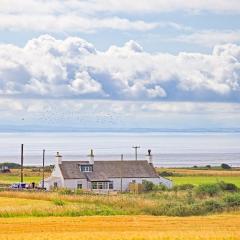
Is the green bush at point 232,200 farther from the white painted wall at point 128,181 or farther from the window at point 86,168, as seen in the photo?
the window at point 86,168

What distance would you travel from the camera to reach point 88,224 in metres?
46.5

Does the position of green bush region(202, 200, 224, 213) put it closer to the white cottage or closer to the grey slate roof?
the white cottage

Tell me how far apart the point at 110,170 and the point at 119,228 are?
48980 mm

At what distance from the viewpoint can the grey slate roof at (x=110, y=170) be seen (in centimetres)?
9112

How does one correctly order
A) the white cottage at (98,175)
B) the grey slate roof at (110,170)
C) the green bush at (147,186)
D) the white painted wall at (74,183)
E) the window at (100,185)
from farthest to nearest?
the grey slate roof at (110,170)
the window at (100,185)
the white cottage at (98,175)
the white painted wall at (74,183)
the green bush at (147,186)

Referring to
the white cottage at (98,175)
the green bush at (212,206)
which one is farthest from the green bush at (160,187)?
the green bush at (212,206)

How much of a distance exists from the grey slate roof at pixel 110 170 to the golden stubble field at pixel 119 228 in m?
38.3

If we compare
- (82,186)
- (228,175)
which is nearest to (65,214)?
(82,186)

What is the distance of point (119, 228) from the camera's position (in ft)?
144

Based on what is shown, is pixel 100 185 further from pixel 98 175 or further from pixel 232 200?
pixel 232 200

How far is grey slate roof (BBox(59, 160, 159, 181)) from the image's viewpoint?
91125 millimetres

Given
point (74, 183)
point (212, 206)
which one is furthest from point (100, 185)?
point (212, 206)

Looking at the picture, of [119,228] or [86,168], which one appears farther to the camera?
[86,168]

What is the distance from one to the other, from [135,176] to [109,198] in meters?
27.4
